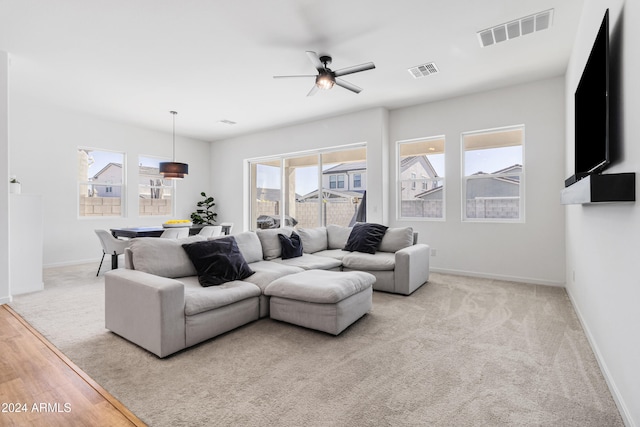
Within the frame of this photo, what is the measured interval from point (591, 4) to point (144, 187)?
312 inches

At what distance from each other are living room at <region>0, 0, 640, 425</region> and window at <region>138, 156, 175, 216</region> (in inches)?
7.9

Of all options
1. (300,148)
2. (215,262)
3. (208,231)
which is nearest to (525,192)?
(300,148)

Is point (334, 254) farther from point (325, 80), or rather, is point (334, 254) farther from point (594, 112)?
point (594, 112)

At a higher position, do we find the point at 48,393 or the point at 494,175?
the point at 494,175

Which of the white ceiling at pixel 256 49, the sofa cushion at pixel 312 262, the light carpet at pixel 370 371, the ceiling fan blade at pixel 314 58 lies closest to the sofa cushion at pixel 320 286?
the light carpet at pixel 370 371

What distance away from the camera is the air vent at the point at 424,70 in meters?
4.11

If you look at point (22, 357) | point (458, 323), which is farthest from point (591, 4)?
→ point (22, 357)

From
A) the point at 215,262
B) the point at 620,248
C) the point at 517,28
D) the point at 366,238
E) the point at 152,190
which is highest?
the point at 517,28

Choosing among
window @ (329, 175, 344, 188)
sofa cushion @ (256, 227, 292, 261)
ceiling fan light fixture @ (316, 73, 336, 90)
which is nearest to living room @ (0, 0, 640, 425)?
ceiling fan light fixture @ (316, 73, 336, 90)

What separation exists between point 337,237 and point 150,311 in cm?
337

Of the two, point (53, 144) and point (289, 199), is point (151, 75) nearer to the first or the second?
point (53, 144)

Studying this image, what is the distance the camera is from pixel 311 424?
5.31ft

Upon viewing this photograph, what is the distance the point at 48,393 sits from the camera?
189 centimetres

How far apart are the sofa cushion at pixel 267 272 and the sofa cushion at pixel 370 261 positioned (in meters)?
0.98
